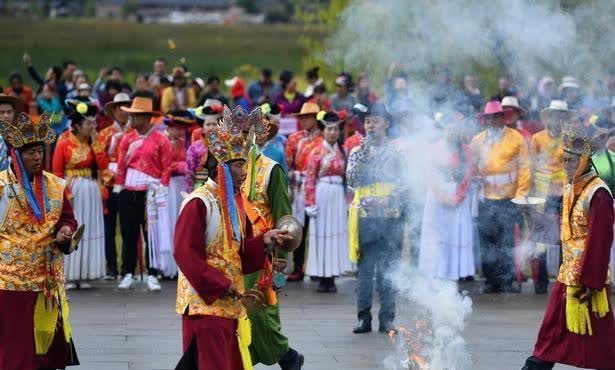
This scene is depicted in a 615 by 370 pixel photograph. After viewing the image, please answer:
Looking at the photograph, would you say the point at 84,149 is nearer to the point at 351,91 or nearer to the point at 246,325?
the point at 351,91

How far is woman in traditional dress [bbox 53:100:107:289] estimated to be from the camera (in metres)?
13.7

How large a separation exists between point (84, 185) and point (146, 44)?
2787 centimetres

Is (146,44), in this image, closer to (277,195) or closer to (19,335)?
(277,195)

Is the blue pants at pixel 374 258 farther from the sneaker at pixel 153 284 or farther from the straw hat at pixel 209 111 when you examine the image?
the sneaker at pixel 153 284

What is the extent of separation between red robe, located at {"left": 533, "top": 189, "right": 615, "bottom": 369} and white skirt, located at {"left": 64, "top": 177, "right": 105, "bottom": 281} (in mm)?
6482

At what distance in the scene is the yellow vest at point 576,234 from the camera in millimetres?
9164

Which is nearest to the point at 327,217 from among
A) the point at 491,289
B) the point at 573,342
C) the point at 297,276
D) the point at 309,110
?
the point at 297,276

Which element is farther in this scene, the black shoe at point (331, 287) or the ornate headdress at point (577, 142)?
the black shoe at point (331, 287)

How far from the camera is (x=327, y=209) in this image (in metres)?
14.5

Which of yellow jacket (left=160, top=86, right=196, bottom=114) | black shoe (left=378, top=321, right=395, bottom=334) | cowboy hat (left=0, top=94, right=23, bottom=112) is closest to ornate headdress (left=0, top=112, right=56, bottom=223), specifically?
black shoe (left=378, top=321, right=395, bottom=334)

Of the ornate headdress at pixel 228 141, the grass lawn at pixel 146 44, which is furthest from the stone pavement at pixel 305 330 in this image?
the grass lawn at pixel 146 44

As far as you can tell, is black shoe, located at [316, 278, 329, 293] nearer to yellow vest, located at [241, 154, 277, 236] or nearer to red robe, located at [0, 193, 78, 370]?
yellow vest, located at [241, 154, 277, 236]

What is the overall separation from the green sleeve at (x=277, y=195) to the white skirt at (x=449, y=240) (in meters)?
5.32

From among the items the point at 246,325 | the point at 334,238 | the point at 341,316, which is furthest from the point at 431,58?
the point at 246,325
